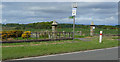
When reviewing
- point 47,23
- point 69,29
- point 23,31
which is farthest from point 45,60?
point 69,29

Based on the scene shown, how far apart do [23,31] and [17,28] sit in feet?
3.87

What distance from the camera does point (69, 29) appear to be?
111 ft

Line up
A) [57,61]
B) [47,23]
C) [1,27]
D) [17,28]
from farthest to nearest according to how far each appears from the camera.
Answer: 1. [47,23]
2. [17,28]
3. [1,27]
4. [57,61]

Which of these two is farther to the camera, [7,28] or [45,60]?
[7,28]

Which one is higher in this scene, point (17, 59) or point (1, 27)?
point (1, 27)

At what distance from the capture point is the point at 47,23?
28500 millimetres

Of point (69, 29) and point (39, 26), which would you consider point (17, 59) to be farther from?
point (69, 29)

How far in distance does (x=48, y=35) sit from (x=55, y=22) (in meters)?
2.13

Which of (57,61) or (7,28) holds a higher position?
(7,28)

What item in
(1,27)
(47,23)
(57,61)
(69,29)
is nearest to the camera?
(57,61)

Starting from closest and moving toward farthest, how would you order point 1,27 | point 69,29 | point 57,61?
point 57,61 → point 1,27 → point 69,29

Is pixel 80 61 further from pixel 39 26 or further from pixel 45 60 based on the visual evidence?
pixel 39 26

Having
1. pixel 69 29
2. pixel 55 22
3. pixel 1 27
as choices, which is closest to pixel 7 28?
pixel 1 27

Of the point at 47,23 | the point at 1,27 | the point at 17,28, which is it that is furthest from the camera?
the point at 47,23
